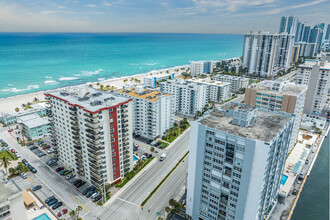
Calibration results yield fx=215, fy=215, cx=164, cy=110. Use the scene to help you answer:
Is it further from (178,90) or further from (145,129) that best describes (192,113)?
(145,129)

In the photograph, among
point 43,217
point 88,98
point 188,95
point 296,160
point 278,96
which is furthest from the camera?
point 188,95

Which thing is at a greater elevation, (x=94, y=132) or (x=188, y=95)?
(x=94, y=132)

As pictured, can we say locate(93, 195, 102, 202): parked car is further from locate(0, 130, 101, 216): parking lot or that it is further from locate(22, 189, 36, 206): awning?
locate(22, 189, 36, 206): awning

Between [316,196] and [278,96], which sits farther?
[278,96]

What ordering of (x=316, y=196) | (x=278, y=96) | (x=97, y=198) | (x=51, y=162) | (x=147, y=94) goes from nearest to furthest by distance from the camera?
(x=97, y=198) < (x=316, y=196) < (x=278, y=96) < (x=51, y=162) < (x=147, y=94)

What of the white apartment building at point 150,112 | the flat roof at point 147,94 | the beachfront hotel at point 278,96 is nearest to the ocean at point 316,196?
the beachfront hotel at point 278,96

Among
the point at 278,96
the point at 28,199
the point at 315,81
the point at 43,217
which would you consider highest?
the point at 278,96

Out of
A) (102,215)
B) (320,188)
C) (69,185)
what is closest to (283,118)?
(320,188)

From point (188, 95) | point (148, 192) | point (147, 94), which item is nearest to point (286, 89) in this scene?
point (188, 95)

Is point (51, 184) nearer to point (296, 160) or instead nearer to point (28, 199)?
point (28, 199)
